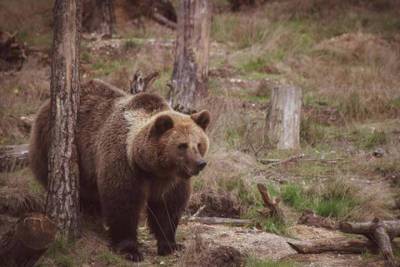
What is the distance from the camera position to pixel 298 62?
48.9 ft

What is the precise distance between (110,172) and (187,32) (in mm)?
6185

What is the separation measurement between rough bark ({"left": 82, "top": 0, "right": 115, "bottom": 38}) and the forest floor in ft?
1.13

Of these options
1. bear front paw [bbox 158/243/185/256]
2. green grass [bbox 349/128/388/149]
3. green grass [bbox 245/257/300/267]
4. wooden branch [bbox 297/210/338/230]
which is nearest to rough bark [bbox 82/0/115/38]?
green grass [bbox 349/128/388/149]

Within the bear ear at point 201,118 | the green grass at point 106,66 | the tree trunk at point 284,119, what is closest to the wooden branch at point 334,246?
the bear ear at point 201,118

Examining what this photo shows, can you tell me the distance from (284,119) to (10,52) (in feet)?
20.8

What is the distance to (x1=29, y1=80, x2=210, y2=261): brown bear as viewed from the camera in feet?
19.1

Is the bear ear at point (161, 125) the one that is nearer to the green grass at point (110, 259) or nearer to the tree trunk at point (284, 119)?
the green grass at point (110, 259)

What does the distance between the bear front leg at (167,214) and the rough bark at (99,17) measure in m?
10.5

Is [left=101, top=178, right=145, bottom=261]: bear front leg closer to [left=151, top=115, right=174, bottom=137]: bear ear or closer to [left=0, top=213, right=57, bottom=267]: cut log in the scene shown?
[left=151, top=115, right=174, bottom=137]: bear ear

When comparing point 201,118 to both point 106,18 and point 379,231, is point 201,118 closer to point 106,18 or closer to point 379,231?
point 379,231

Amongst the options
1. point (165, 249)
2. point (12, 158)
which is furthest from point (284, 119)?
point (165, 249)

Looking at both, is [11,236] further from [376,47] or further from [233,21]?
[233,21]

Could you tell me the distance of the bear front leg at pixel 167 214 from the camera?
6247mm

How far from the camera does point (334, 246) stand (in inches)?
243
